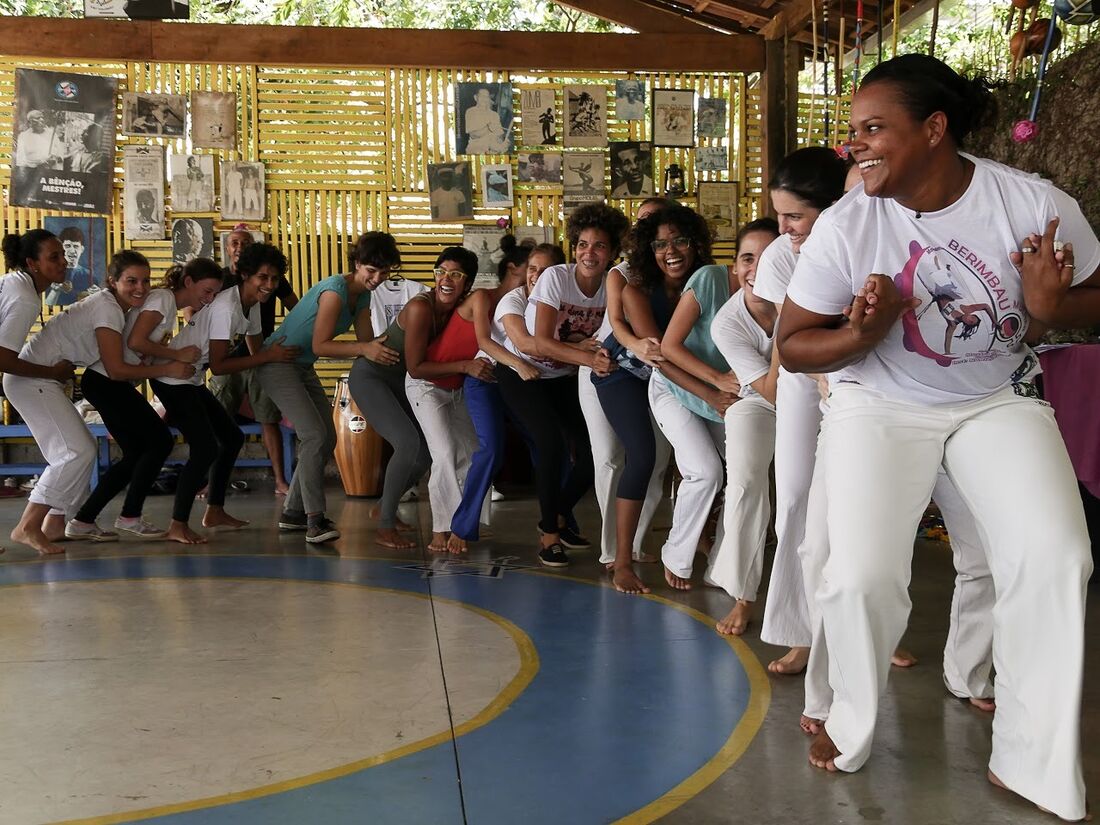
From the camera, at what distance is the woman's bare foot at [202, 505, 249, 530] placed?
274 inches

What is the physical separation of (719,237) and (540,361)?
4.99 m

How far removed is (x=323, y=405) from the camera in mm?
6805

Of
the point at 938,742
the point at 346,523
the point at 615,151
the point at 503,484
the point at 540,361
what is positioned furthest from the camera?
the point at 615,151

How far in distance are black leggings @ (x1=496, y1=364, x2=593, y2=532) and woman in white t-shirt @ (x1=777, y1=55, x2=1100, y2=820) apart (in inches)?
120

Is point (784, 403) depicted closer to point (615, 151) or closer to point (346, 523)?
point (346, 523)

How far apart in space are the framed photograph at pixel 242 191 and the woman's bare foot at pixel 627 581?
5.98 meters

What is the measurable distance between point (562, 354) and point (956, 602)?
7.95 feet

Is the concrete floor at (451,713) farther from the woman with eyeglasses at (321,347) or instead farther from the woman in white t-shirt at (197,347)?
the woman with eyeglasses at (321,347)

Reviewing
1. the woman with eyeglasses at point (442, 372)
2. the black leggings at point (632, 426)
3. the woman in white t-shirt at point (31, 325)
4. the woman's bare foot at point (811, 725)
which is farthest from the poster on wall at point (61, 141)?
the woman's bare foot at point (811, 725)

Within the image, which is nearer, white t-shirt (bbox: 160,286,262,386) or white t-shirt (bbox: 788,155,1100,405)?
white t-shirt (bbox: 788,155,1100,405)

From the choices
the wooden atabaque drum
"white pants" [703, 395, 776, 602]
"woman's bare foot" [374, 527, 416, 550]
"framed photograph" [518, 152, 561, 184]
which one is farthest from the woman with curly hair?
"framed photograph" [518, 152, 561, 184]

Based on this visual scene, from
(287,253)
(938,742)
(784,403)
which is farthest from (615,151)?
(938,742)

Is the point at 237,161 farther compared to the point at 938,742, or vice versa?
the point at 237,161

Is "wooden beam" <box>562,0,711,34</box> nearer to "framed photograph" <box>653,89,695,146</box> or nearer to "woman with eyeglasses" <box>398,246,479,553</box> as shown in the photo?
"framed photograph" <box>653,89,695,146</box>
